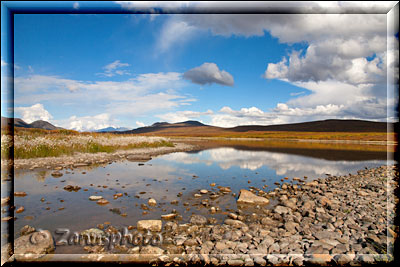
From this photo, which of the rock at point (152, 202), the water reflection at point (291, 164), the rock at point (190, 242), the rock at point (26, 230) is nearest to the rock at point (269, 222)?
the rock at point (190, 242)

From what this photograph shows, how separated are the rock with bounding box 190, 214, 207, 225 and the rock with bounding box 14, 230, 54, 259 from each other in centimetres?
368

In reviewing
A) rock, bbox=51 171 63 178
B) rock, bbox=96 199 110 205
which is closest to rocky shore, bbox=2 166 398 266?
rock, bbox=96 199 110 205

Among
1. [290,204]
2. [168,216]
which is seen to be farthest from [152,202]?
[290,204]

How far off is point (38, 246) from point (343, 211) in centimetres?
927

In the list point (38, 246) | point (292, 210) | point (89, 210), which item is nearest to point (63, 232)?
point (38, 246)

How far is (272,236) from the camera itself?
579 centimetres

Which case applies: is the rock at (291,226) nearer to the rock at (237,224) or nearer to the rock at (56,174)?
the rock at (237,224)

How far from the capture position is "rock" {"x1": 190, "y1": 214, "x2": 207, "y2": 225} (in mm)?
6691

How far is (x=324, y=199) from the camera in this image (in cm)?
885

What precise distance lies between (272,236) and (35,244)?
226 inches

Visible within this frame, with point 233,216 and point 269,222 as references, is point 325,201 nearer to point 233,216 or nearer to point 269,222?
point 269,222

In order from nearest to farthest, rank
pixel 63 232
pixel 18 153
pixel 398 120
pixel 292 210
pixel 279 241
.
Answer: pixel 398 120
pixel 279 241
pixel 63 232
pixel 292 210
pixel 18 153

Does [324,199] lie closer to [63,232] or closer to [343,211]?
[343,211]

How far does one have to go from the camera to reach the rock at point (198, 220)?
6.69 meters
